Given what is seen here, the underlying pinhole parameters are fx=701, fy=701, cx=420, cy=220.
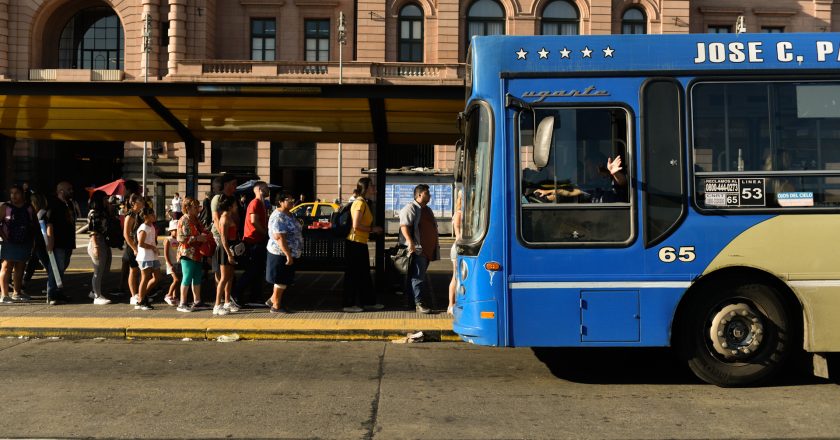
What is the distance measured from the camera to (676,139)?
6000 mm

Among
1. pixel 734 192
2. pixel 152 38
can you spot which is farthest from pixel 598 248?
pixel 152 38

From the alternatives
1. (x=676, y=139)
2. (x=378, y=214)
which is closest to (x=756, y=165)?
(x=676, y=139)

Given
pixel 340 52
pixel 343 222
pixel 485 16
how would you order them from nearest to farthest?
pixel 343 222 < pixel 340 52 < pixel 485 16

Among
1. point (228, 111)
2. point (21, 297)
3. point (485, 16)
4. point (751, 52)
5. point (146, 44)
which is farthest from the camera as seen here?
point (485, 16)

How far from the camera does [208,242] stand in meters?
9.87

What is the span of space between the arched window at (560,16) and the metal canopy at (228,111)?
23926 mm

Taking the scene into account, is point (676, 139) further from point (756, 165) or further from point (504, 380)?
point (504, 380)

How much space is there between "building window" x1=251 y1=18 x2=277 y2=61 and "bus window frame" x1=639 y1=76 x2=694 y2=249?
31190mm

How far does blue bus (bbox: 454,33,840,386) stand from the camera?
19.2ft

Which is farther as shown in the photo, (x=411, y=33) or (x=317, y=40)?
(x=317, y=40)

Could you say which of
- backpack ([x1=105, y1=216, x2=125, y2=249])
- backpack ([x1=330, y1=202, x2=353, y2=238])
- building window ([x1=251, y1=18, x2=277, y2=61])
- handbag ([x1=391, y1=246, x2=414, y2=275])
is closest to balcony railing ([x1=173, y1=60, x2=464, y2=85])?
building window ([x1=251, y1=18, x2=277, y2=61])

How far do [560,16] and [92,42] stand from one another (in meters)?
24.8

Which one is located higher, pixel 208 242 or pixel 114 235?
pixel 114 235

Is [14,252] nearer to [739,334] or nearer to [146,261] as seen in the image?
[146,261]
